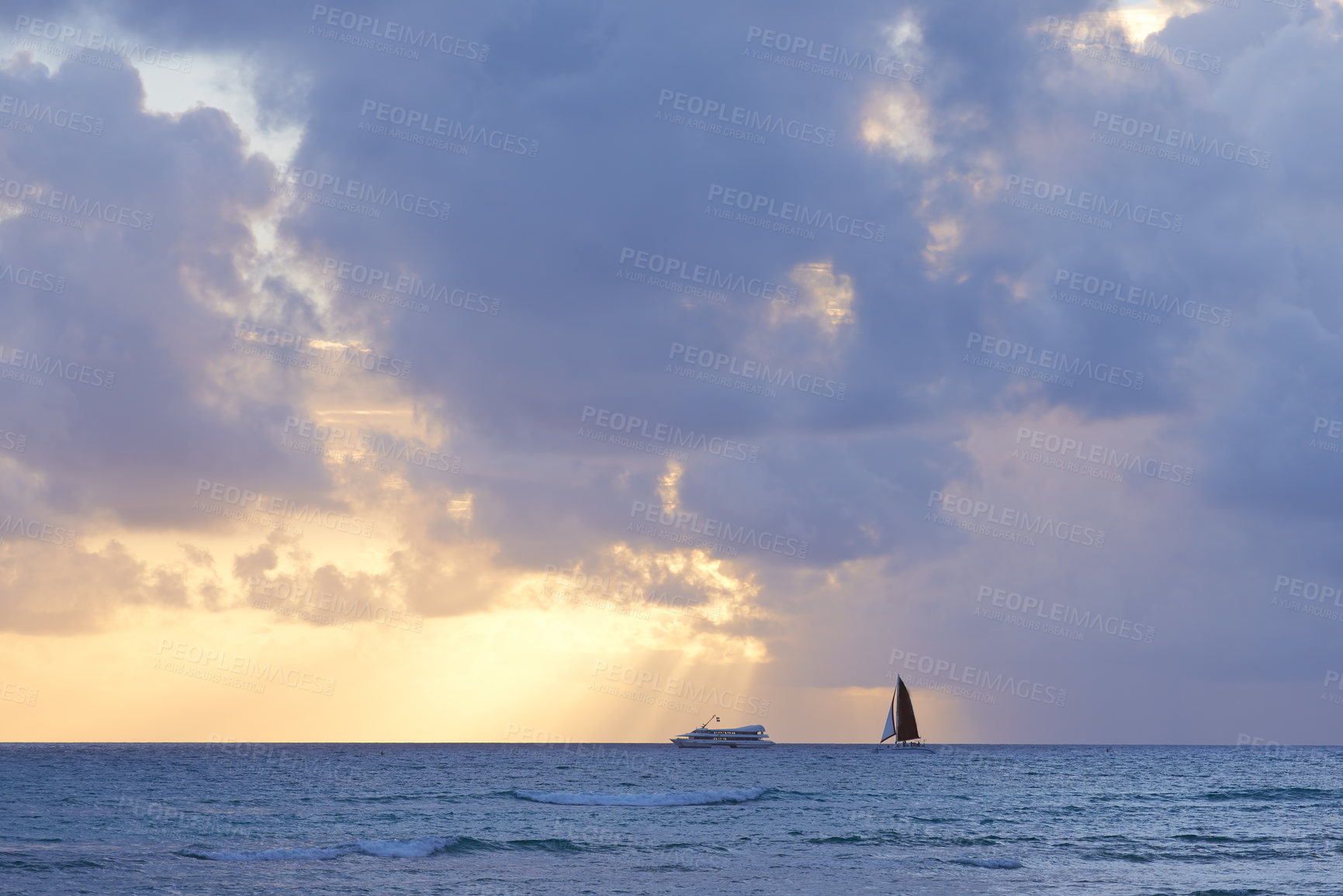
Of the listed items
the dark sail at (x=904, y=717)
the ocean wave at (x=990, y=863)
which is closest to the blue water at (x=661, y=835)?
the ocean wave at (x=990, y=863)

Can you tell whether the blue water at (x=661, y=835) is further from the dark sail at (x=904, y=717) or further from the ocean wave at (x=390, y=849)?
the dark sail at (x=904, y=717)

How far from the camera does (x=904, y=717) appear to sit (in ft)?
554

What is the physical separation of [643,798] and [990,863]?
40076 millimetres


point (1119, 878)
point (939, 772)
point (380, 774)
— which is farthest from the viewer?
point (939, 772)

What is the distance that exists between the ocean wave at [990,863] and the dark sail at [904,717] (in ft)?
393

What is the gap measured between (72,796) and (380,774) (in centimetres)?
3980

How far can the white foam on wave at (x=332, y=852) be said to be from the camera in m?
49.2

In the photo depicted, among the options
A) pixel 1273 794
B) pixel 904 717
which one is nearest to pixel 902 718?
pixel 904 717

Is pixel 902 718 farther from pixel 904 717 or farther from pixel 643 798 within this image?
pixel 643 798

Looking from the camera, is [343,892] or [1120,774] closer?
[343,892]

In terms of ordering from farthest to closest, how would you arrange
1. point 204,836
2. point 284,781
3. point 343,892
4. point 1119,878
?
point 284,781
point 204,836
point 1119,878
point 343,892

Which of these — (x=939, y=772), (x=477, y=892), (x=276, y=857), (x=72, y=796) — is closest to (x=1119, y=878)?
(x=477, y=892)

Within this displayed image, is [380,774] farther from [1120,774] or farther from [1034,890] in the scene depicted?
[1034,890]

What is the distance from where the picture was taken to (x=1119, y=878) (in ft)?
141
